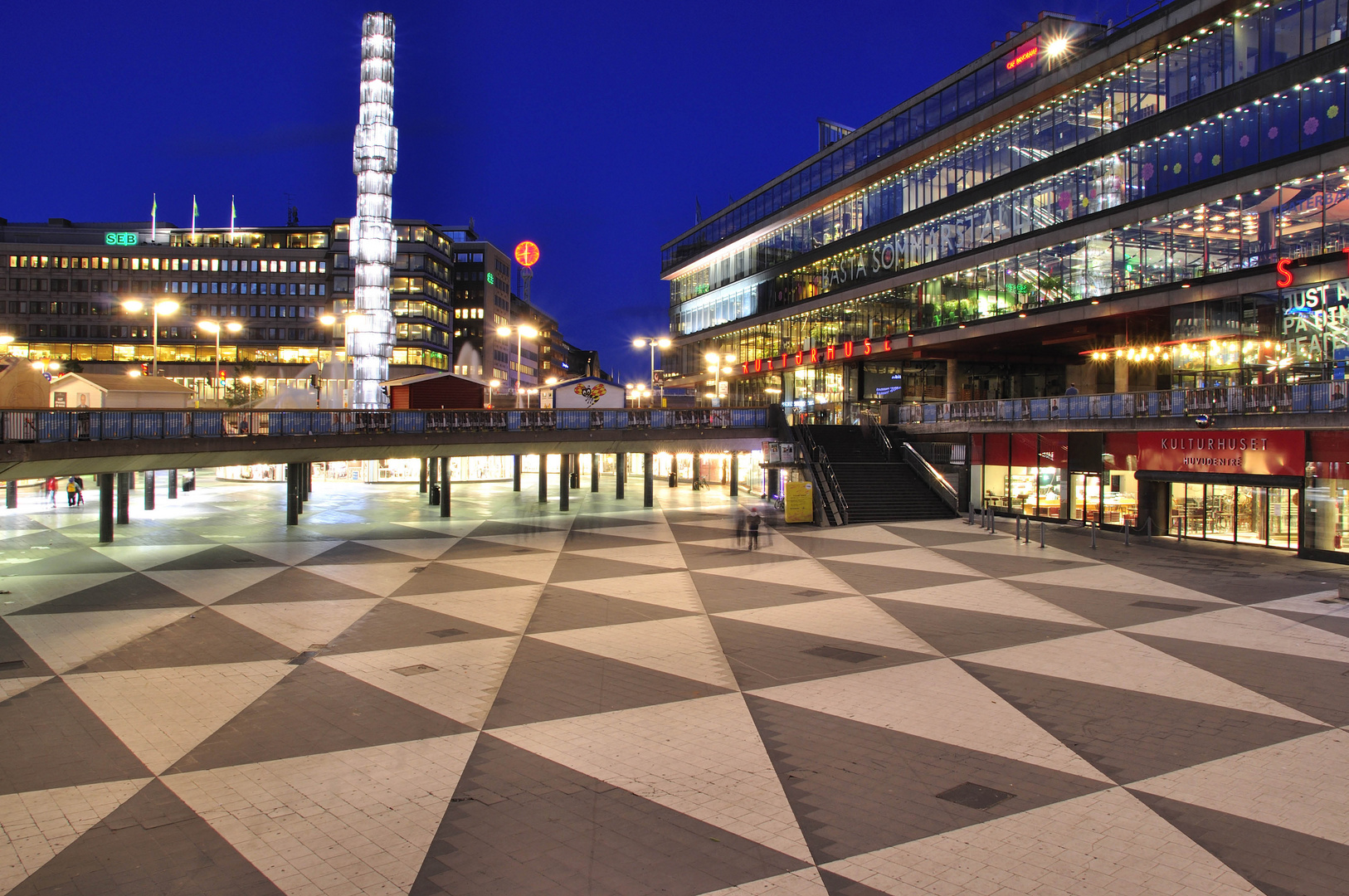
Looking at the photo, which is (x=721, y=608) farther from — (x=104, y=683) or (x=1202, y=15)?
(x=1202, y=15)

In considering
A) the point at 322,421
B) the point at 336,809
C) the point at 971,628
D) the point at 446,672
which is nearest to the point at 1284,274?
the point at 971,628

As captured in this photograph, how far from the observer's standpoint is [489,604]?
21109 mm

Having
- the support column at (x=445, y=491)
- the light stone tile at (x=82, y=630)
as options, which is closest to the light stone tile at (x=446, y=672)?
the light stone tile at (x=82, y=630)

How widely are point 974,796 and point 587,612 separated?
11663 mm

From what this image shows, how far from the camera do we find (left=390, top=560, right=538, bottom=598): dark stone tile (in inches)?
910

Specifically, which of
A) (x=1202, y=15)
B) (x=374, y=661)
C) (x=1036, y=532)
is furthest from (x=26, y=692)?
(x=1202, y=15)

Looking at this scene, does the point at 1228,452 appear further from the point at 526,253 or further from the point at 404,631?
the point at 526,253

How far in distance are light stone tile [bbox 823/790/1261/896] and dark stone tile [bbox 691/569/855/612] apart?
1144 cm

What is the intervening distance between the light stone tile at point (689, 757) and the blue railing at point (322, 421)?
19.1 m

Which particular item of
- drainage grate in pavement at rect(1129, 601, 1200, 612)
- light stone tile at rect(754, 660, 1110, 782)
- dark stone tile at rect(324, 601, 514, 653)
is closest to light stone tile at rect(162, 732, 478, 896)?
light stone tile at rect(754, 660, 1110, 782)

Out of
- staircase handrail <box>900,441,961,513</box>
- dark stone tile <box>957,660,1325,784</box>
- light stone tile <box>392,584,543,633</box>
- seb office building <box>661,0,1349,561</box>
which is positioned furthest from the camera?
staircase handrail <box>900,441,961,513</box>

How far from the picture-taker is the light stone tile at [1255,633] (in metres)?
16.1

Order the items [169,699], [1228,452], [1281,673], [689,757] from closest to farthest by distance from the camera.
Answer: [689,757] → [169,699] → [1281,673] → [1228,452]

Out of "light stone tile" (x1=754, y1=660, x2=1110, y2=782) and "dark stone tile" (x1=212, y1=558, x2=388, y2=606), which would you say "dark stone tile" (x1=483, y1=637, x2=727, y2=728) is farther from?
"dark stone tile" (x1=212, y1=558, x2=388, y2=606)
